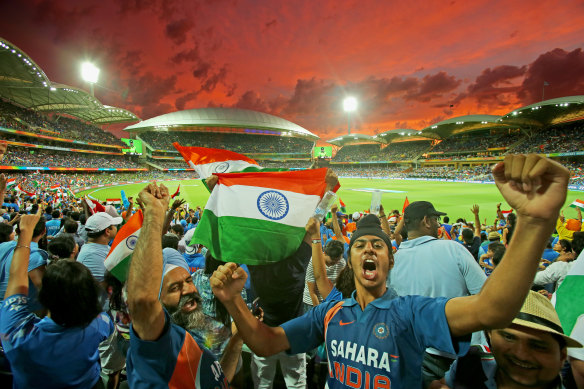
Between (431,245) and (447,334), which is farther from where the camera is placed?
(431,245)

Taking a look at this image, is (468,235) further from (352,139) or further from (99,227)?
(352,139)

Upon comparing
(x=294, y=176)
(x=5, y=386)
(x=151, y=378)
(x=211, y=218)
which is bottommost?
(x=5, y=386)

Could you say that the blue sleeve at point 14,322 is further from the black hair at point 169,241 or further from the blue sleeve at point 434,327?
the blue sleeve at point 434,327

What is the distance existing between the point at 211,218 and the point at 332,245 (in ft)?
6.32

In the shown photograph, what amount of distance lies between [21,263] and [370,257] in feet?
10.8

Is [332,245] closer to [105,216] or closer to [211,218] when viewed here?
[211,218]

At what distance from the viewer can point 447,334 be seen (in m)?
1.49

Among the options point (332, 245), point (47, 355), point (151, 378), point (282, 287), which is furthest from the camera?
point (332, 245)

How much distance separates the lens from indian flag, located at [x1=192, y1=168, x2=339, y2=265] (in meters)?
3.36

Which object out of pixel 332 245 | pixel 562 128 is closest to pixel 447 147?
pixel 562 128

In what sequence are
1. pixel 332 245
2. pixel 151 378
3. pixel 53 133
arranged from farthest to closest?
pixel 53 133 → pixel 332 245 → pixel 151 378

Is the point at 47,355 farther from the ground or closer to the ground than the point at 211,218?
closer to the ground

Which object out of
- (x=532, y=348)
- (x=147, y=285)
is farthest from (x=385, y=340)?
(x=147, y=285)

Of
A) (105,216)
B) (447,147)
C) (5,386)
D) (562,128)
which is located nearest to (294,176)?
(105,216)
